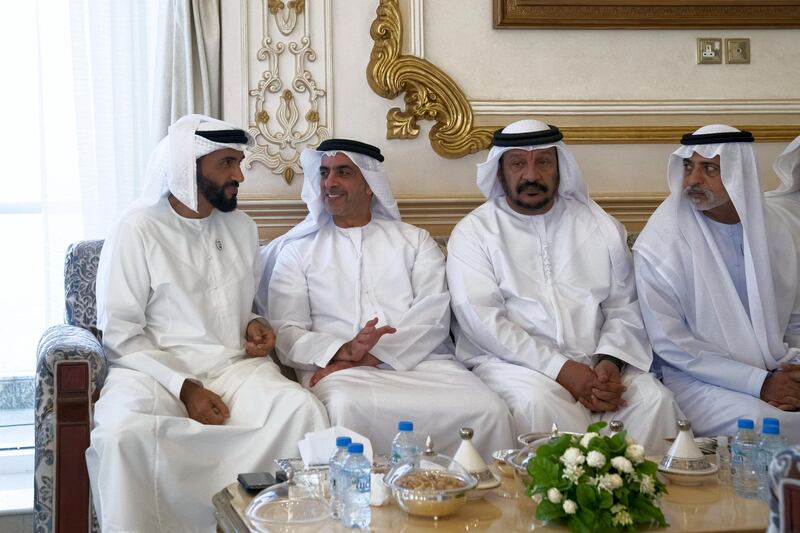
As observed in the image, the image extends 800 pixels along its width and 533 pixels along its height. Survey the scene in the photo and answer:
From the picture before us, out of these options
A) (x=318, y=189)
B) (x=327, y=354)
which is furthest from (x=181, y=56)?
(x=327, y=354)

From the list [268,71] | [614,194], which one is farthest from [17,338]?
[614,194]

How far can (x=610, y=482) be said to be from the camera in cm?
210

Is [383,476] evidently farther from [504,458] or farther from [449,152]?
[449,152]

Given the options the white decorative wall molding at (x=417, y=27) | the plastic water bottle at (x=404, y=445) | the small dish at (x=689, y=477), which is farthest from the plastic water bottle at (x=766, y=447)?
the white decorative wall molding at (x=417, y=27)

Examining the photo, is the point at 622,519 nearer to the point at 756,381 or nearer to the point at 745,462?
the point at 745,462

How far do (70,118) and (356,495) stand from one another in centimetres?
282

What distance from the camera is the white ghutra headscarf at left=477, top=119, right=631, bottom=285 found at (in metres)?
3.98

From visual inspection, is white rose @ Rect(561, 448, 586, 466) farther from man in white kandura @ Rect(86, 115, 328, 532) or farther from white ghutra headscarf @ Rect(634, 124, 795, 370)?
white ghutra headscarf @ Rect(634, 124, 795, 370)

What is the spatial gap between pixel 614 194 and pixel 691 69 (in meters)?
0.74

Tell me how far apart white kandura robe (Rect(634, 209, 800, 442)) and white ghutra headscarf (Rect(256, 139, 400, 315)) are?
112 centimetres

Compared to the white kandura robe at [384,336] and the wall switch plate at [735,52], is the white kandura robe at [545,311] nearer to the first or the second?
the white kandura robe at [384,336]

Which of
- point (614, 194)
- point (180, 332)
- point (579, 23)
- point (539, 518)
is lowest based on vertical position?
point (539, 518)

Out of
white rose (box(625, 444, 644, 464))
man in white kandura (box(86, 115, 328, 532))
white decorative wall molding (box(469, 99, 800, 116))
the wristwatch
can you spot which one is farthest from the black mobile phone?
white decorative wall molding (box(469, 99, 800, 116))

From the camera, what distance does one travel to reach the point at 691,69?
4695 mm
